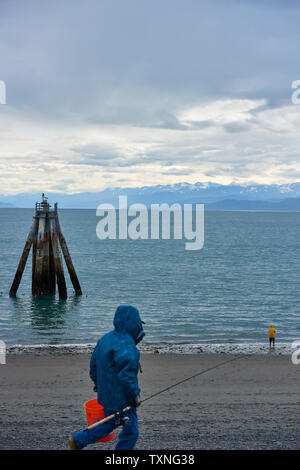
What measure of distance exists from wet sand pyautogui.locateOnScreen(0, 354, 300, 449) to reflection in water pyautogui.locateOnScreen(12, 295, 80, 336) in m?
9.07

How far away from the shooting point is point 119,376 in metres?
5.35

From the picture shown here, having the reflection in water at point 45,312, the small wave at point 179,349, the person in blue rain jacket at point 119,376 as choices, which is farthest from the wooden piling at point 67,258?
the person in blue rain jacket at point 119,376

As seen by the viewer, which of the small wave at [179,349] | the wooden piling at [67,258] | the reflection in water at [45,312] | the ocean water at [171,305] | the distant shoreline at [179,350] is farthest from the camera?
the wooden piling at [67,258]

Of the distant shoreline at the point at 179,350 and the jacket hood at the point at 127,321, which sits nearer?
the jacket hood at the point at 127,321

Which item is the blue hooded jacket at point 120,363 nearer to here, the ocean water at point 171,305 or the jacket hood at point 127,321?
the jacket hood at point 127,321

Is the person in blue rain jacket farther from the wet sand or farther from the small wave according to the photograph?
the small wave

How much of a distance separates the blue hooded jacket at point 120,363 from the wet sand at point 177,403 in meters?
2.08

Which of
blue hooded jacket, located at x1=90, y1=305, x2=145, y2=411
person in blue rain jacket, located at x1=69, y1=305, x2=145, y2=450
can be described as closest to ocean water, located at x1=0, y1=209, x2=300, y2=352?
person in blue rain jacket, located at x1=69, y1=305, x2=145, y2=450

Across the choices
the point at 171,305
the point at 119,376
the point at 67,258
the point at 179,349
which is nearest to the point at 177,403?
the point at 119,376

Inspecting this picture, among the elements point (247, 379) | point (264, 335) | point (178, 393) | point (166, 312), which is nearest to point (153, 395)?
point (178, 393)

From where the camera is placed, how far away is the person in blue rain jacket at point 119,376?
5.36 metres

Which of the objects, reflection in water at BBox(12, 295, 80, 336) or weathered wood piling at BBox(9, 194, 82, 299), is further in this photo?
→ weathered wood piling at BBox(9, 194, 82, 299)

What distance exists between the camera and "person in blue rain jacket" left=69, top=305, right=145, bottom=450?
536cm

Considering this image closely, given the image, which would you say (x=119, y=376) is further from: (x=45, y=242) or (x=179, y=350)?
(x=45, y=242)
